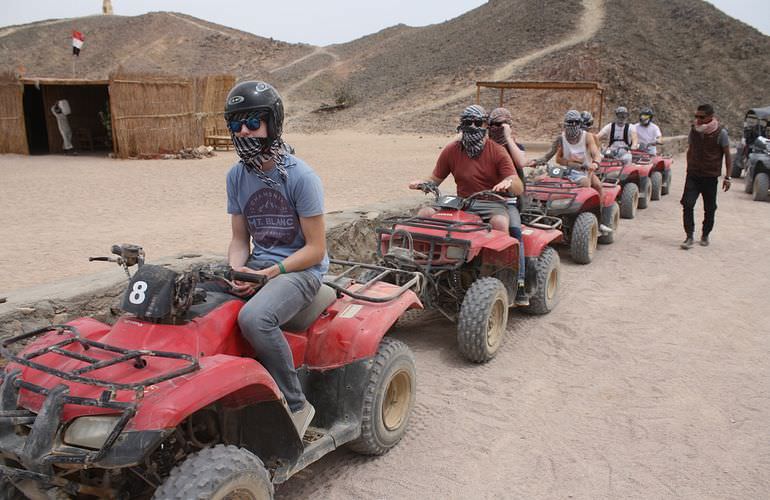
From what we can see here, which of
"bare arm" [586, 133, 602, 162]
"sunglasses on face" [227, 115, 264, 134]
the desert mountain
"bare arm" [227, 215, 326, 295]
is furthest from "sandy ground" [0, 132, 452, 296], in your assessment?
the desert mountain

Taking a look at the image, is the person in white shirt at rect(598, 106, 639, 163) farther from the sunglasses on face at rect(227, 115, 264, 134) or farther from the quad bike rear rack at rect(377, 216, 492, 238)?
the sunglasses on face at rect(227, 115, 264, 134)

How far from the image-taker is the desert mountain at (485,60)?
3169 centimetres

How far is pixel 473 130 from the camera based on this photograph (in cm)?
575

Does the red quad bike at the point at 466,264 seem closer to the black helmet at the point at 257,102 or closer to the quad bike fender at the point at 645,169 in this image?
the black helmet at the point at 257,102

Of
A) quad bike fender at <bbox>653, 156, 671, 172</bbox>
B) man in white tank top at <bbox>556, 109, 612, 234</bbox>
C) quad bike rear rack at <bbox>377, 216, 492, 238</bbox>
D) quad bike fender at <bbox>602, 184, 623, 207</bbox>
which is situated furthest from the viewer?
quad bike fender at <bbox>653, 156, 671, 172</bbox>

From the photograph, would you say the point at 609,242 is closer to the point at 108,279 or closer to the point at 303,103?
the point at 108,279

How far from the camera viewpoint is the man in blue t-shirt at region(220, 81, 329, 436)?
291cm

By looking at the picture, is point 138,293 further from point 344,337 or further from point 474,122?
point 474,122

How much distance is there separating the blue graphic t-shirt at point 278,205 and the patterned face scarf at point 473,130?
2752 mm

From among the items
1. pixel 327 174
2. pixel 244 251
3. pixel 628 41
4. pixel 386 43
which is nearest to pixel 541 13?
pixel 628 41

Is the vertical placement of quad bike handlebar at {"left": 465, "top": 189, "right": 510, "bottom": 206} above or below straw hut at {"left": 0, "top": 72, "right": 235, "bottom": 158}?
below

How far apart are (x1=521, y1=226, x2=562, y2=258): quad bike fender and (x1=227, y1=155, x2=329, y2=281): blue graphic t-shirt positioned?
2.99 meters

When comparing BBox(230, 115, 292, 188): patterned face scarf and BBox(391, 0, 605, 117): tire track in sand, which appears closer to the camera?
BBox(230, 115, 292, 188): patterned face scarf

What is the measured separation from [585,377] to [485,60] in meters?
38.3
